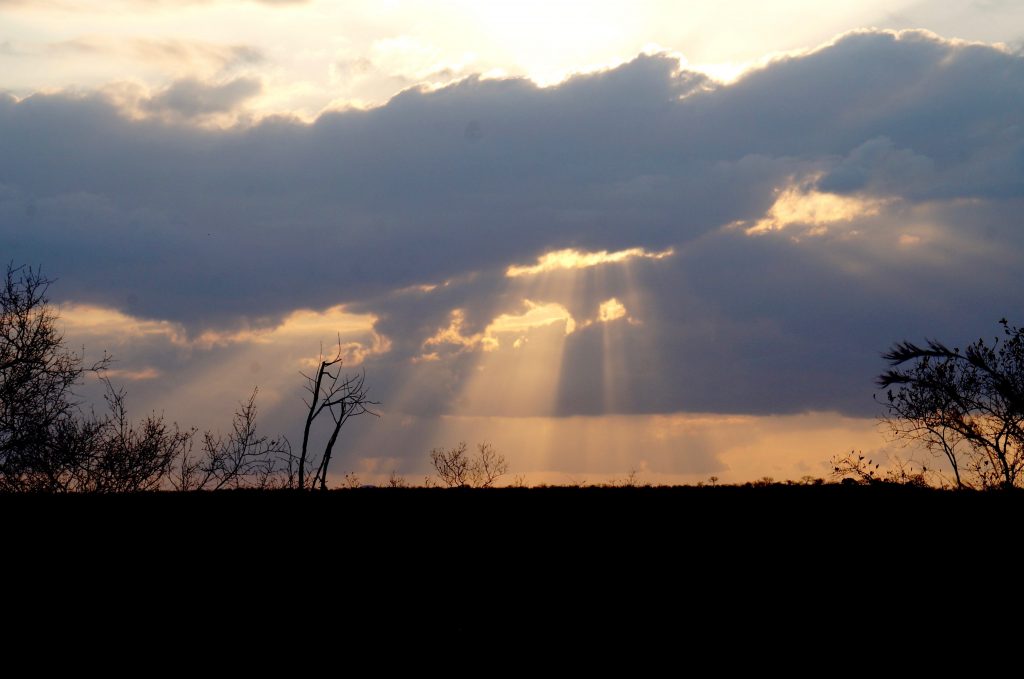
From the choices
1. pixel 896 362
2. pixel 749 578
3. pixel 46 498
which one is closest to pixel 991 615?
pixel 749 578

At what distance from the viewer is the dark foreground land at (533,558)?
12.6 m

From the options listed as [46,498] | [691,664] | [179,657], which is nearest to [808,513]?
[691,664]

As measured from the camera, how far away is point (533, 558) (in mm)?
14461

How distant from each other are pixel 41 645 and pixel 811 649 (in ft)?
31.8

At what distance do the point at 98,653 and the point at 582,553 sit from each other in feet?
23.0

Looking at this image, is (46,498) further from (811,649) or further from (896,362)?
(896,362)

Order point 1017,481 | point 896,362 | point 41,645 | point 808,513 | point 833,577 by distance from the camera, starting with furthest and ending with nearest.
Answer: point 1017,481
point 896,362
point 808,513
point 833,577
point 41,645

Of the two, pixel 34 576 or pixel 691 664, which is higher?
pixel 34 576

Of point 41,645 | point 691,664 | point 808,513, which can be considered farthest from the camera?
point 808,513

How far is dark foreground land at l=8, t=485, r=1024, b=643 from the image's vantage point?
1258 centimetres

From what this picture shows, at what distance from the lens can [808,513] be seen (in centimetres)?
1664

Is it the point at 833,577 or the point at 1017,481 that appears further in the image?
the point at 1017,481

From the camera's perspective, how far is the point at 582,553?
1472 centimetres

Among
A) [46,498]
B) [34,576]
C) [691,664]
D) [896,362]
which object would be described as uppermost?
[896,362]
